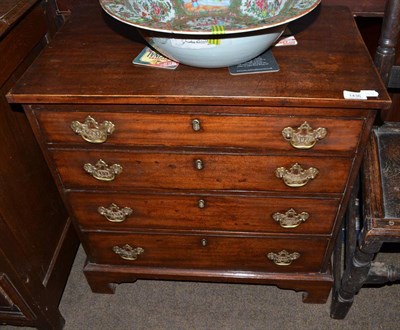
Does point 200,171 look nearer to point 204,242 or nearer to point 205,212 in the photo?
point 205,212

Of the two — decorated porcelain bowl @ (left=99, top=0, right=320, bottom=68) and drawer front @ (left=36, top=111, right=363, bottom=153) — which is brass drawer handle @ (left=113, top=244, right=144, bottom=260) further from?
decorated porcelain bowl @ (left=99, top=0, right=320, bottom=68)

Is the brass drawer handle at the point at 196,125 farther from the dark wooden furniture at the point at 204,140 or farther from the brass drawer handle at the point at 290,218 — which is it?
the brass drawer handle at the point at 290,218

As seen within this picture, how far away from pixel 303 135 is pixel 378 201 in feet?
1.10

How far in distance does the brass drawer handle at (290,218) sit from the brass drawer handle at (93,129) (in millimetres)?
537

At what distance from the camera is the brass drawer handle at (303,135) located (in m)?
1.03

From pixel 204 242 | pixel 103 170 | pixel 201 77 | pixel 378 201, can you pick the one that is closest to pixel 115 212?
pixel 103 170

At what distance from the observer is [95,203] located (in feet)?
4.26

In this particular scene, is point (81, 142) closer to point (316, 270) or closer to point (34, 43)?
point (34, 43)

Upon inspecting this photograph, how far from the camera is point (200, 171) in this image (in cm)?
117

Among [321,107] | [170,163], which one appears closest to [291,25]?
[321,107]

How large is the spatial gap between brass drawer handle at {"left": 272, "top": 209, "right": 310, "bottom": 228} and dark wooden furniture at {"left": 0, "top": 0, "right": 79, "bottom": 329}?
753 millimetres

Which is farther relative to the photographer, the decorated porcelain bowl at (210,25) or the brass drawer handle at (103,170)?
→ the brass drawer handle at (103,170)

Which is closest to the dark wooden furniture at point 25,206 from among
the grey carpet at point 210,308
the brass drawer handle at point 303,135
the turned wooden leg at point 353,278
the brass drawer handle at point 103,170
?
the grey carpet at point 210,308

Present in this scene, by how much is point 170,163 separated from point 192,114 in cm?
18
